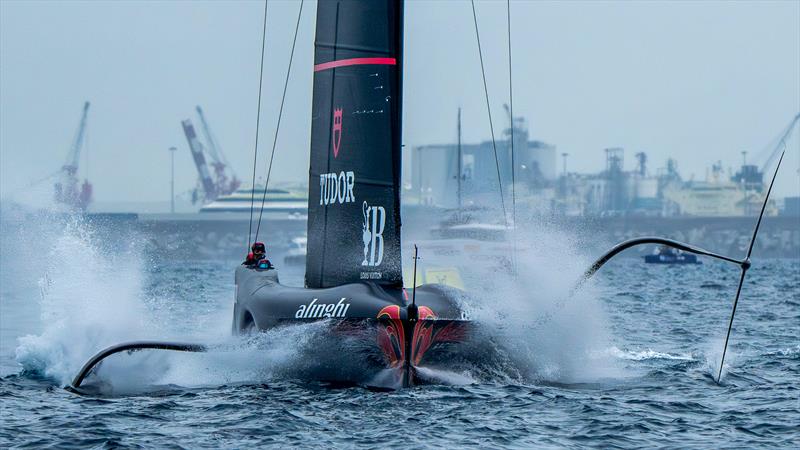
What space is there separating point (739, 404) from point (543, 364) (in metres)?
2.74

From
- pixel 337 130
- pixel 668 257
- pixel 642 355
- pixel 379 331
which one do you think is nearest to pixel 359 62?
pixel 337 130

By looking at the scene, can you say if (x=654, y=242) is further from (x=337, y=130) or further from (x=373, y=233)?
A: (x=337, y=130)

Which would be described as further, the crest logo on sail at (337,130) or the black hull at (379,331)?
the crest logo on sail at (337,130)

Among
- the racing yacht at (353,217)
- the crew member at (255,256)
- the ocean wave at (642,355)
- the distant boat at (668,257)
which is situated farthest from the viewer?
the distant boat at (668,257)

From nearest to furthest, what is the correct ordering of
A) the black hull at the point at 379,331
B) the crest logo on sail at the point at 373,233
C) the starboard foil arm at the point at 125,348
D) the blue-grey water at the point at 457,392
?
the blue-grey water at the point at 457,392, the black hull at the point at 379,331, the starboard foil arm at the point at 125,348, the crest logo on sail at the point at 373,233

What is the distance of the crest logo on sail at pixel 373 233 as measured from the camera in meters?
14.9

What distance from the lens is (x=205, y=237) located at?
123812mm

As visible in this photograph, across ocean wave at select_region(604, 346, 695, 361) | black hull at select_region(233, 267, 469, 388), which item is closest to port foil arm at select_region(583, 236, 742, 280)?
black hull at select_region(233, 267, 469, 388)

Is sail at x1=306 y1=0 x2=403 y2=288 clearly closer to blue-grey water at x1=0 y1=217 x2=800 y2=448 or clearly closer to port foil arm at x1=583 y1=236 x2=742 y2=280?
blue-grey water at x1=0 y1=217 x2=800 y2=448

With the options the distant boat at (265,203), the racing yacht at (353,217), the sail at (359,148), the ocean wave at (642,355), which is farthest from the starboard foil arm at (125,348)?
the distant boat at (265,203)

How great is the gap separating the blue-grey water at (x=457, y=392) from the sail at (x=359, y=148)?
1449mm

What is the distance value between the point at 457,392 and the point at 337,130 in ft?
13.4

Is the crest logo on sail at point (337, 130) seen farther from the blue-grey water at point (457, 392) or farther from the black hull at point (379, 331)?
the blue-grey water at point (457, 392)

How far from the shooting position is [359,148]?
1519 centimetres
